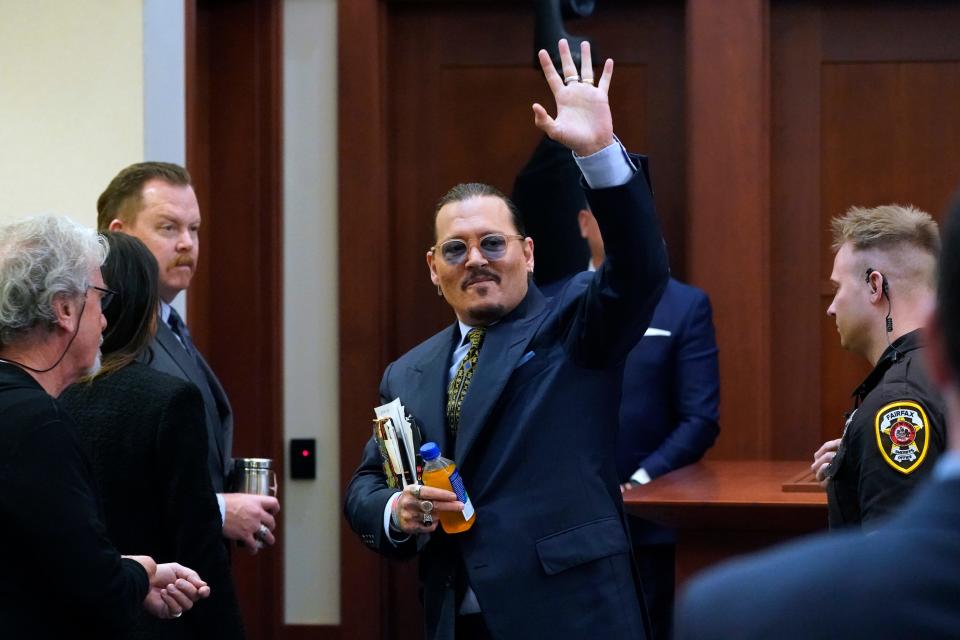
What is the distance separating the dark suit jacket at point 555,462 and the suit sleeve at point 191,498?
1.11 feet

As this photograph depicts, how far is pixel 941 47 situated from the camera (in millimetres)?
4770

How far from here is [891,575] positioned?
0.93 m

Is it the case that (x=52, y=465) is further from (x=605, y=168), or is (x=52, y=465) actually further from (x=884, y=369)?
(x=884, y=369)

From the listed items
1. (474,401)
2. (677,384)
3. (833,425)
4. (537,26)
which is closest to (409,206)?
(537,26)

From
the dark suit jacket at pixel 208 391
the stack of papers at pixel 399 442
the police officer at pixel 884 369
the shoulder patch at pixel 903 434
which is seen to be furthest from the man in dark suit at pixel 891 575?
the dark suit jacket at pixel 208 391

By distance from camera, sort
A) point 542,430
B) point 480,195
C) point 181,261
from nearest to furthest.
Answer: point 542,430, point 480,195, point 181,261

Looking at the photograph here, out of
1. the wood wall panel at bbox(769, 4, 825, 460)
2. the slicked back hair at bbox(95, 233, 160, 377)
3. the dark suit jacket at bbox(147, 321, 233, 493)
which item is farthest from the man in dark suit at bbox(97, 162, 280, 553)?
the wood wall panel at bbox(769, 4, 825, 460)

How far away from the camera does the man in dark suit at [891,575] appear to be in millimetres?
919

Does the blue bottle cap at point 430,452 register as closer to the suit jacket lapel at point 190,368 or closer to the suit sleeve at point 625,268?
the suit sleeve at point 625,268

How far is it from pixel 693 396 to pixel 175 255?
1666mm

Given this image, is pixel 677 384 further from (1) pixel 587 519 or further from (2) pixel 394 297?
(1) pixel 587 519

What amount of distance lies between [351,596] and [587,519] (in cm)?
237

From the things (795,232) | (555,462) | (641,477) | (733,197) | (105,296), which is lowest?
(641,477)

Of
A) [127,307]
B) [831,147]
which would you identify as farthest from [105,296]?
[831,147]
